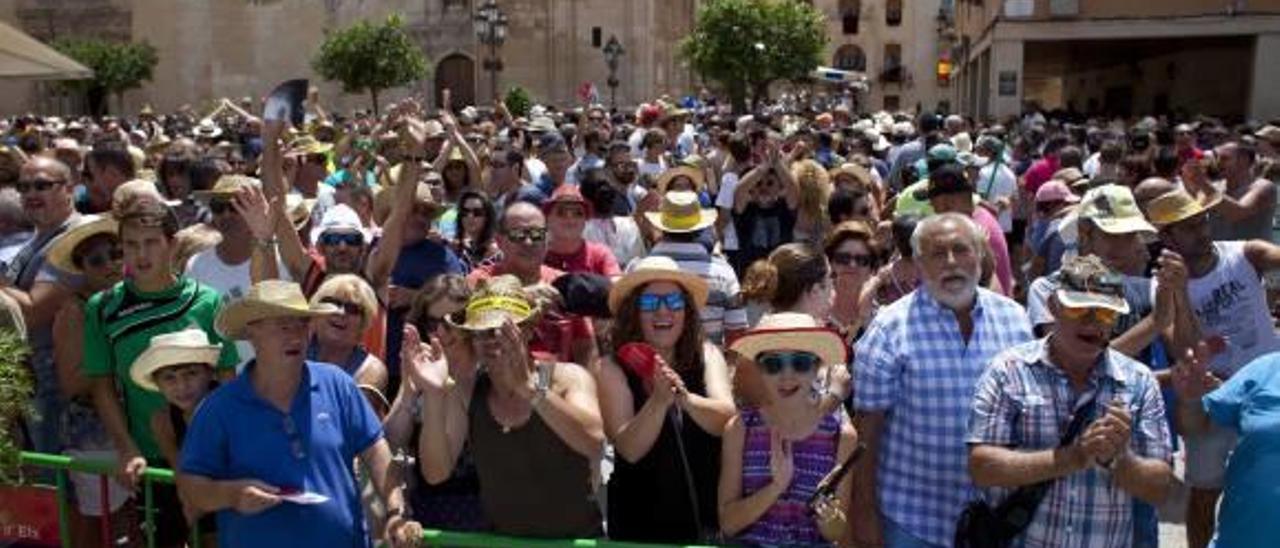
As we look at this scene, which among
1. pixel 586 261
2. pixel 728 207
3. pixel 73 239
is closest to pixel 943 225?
pixel 586 261

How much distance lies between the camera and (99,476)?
5.03 metres

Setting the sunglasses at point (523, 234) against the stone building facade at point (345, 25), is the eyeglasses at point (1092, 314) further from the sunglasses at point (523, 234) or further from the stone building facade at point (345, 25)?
the stone building facade at point (345, 25)

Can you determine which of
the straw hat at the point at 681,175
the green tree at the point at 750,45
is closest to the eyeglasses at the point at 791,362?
the straw hat at the point at 681,175

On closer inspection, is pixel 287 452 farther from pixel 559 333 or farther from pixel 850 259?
pixel 850 259

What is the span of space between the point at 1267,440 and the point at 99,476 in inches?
174

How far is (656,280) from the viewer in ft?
14.9

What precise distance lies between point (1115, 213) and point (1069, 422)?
6.54ft

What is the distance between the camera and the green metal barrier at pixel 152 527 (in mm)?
3941

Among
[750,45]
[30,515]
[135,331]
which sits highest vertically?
[750,45]

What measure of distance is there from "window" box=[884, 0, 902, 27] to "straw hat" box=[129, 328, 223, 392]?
66.1 m

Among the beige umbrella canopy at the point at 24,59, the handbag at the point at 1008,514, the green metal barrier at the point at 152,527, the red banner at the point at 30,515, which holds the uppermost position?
the beige umbrella canopy at the point at 24,59

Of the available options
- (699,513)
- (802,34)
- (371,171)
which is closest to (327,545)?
(699,513)

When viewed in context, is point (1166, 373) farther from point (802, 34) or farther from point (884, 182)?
point (802, 34)

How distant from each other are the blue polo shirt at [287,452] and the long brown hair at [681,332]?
1001 millimetres
